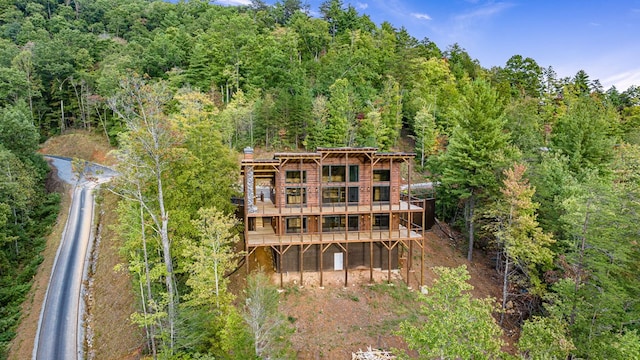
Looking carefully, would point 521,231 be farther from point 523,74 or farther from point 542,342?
point 523,74

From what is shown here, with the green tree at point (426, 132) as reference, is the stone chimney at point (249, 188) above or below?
below

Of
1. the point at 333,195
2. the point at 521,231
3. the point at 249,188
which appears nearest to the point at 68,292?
the point at 249,188

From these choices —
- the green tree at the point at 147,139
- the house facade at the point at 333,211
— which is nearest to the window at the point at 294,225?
the house facade at the point at 333,211

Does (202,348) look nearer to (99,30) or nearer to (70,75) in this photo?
(70,75)

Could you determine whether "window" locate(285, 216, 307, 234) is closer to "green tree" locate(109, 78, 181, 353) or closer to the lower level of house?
the lower level of house

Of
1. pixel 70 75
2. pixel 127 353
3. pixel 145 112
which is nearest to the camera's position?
pixel 145 112

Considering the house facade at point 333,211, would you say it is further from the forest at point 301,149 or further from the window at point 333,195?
the forest at point 301,149

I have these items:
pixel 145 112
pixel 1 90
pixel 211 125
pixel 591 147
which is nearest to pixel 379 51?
pixel 591 147
